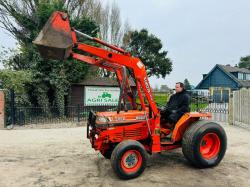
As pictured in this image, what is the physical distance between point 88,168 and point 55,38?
300 centimetres

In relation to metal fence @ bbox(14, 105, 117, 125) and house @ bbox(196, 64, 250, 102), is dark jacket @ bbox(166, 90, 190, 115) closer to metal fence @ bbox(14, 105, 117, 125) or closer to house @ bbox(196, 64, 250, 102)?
metal fence @ bbox(14, 105, 117, 125)

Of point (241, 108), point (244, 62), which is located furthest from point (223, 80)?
point (244, 62)

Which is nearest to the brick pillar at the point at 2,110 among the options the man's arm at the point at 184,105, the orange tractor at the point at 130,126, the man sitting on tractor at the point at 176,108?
the orange tractor at the point at 130,126

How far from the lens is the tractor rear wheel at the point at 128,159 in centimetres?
498

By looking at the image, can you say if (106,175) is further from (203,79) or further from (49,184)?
(203,79)

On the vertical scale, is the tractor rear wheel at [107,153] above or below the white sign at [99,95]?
below

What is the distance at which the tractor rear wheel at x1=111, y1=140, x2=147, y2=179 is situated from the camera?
498 centimetres

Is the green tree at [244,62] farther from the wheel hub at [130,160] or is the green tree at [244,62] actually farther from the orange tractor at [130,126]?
the wheel hub at [130,160]

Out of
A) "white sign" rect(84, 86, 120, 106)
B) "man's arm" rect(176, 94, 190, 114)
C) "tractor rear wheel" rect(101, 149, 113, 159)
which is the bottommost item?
"tractor rear wheel" rect(101, 149, 113, 159)

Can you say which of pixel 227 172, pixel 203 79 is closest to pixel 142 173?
pixel 227 172

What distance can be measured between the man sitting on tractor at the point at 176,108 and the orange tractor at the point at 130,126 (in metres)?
0.18

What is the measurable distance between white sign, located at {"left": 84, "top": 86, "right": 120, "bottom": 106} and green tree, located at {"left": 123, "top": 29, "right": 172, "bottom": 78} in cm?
1663

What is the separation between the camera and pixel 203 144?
602 centimetres

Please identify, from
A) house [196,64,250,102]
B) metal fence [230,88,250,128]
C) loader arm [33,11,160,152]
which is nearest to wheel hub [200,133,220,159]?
loader arm [33,11,160,152]
